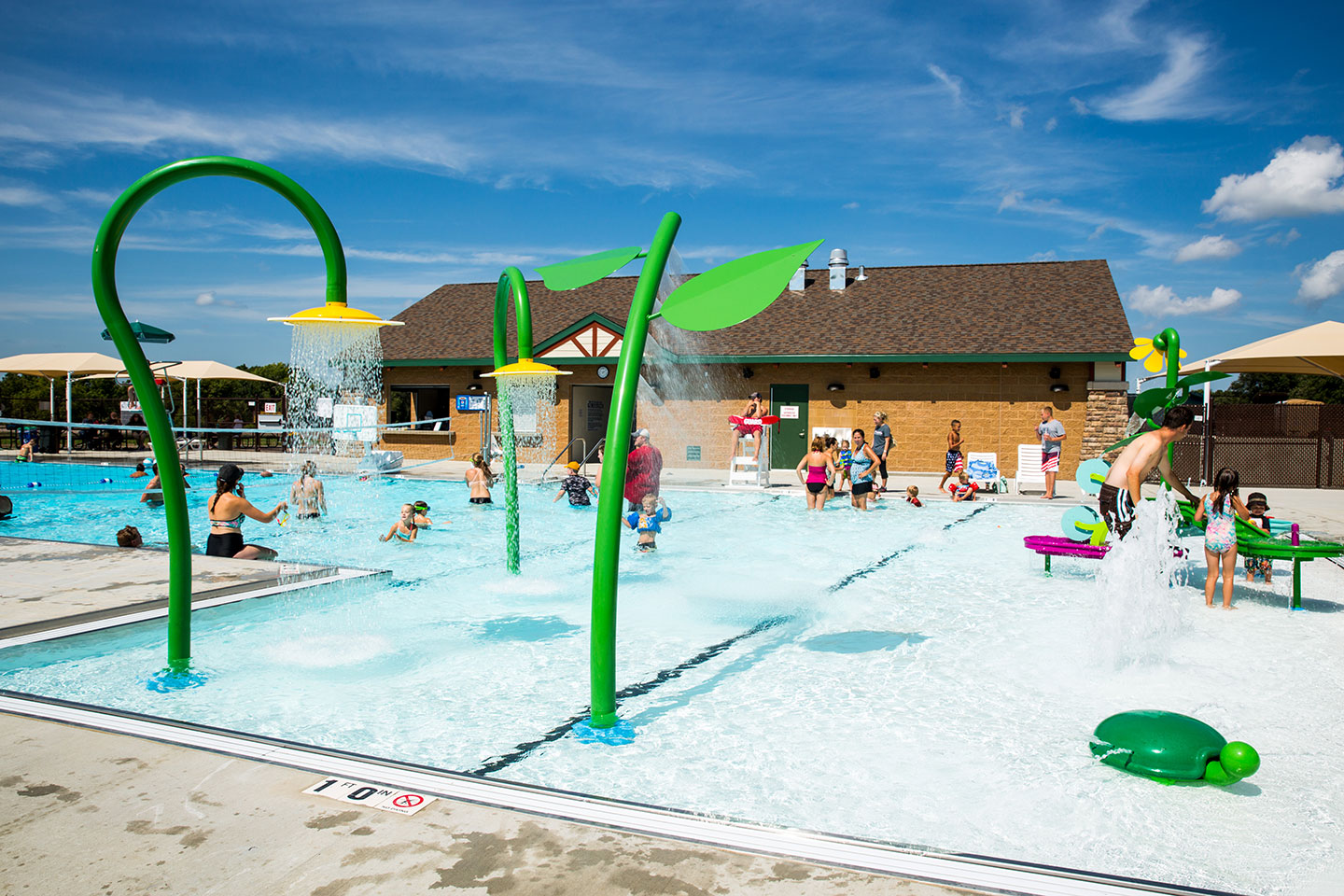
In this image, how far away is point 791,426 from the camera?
80.6 feet

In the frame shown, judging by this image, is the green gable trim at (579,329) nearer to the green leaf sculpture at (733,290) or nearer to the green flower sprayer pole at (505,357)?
the green flower sprayer pole at (505,357)

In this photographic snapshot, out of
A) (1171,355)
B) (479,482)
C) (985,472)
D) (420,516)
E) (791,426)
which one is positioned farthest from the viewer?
(791,426)

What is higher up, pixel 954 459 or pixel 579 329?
pixel 579 329

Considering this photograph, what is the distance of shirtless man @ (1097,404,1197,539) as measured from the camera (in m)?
7.19

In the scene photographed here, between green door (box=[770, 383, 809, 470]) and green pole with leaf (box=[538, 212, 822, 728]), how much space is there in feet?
66.0

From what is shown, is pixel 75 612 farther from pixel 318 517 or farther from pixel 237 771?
pixel 318 517

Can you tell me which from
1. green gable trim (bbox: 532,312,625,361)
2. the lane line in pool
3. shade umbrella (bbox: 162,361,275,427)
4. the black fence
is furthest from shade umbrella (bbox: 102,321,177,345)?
the black fence

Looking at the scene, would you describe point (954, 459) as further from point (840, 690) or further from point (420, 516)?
point (840, 690)

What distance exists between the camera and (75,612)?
19.7 ft

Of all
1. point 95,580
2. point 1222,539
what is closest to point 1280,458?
point 1222,539

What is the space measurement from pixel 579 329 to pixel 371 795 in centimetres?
2309

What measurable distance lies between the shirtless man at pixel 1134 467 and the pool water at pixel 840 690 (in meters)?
0.88

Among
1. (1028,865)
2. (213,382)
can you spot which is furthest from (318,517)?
(213,382)

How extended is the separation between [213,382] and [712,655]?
41.9 m
